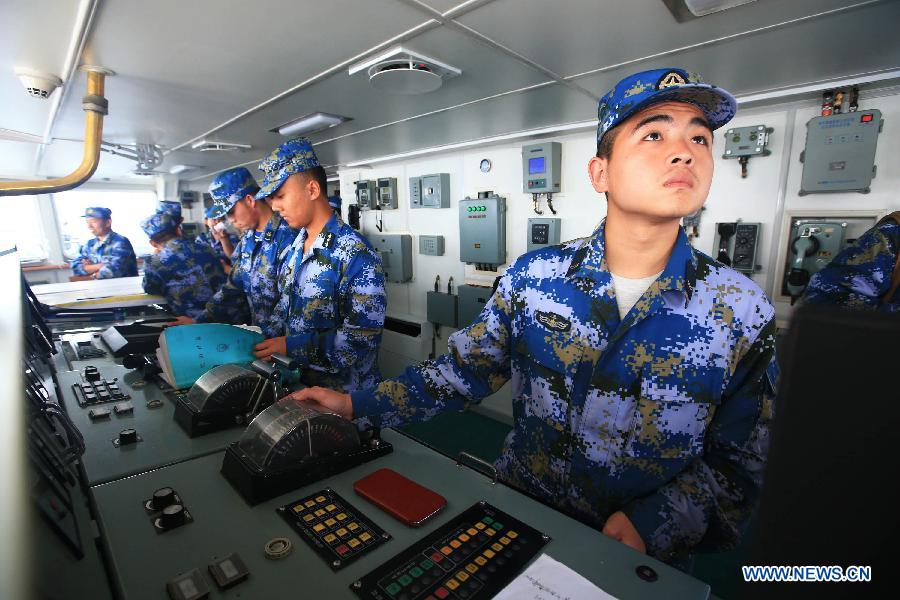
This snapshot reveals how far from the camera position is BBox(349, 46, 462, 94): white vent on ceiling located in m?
Result: 1.62

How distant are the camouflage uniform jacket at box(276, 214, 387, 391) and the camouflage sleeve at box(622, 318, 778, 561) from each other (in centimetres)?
138

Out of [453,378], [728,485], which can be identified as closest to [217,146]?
[453,378]

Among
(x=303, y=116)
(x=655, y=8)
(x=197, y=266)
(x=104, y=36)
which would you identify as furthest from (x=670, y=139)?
(x=197, y=266)

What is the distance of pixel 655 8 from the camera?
1.29m

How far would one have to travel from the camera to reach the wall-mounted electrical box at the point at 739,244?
2.50 m

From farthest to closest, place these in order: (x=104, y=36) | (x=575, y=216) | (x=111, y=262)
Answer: (x=111, y=262) < (x=575, y=216) < (x=104, y=36)

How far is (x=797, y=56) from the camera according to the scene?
5.49ft

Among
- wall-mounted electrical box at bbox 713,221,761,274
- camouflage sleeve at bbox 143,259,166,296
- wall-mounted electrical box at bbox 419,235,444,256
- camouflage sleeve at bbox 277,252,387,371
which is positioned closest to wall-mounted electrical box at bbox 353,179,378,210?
wall-mounted electrical box at bbox 419,235,444,256

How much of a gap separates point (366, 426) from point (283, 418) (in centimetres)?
28

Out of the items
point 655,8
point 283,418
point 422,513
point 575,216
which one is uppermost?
point 655,8

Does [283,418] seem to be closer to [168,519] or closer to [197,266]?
[168,519]

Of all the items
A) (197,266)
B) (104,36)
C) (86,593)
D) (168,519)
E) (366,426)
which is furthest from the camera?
(197,266)

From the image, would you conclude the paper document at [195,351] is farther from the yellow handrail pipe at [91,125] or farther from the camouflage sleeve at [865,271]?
the camouflage sleeve at [865,271]

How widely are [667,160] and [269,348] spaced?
159 cm
